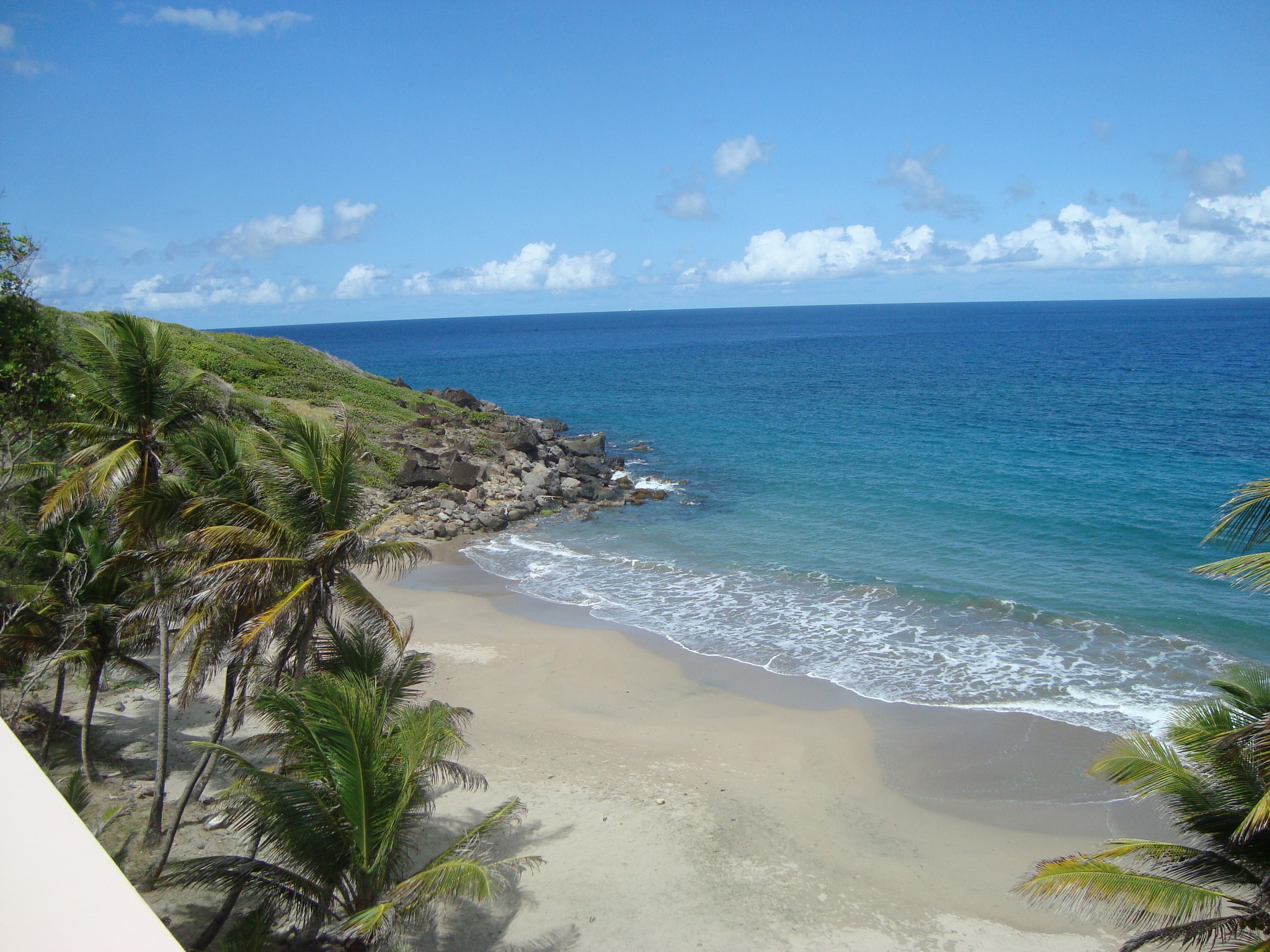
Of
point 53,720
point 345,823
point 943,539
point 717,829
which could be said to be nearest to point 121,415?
point 53,720

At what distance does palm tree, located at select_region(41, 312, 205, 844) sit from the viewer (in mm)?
12711

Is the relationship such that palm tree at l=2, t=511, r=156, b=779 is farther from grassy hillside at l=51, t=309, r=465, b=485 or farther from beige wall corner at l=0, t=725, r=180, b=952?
grassy hillside at l=51, t=309, r=465, b=485

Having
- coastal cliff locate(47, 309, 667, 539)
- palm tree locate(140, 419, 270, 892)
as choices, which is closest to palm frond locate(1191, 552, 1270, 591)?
palm tree locate(140, 419, 270, 892)

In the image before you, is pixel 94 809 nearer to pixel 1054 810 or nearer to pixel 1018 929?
pixel 1018 929

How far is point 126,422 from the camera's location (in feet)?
44.1

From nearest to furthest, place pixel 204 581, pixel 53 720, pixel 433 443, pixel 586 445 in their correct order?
pixel 204 581, pixel 53 720, pixel 433 443, pixel 586 445

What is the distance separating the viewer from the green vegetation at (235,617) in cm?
909

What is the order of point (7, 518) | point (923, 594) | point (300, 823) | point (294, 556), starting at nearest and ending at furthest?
1. point (300, 823)
2. point (294, 556)
3. point (7, 518)
4. point (923, 594)

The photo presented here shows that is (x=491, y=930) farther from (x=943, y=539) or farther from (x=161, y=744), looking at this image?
(x=943, y=539)

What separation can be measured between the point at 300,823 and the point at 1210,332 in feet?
514

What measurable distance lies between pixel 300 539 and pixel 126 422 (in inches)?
178

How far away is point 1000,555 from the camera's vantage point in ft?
94.2

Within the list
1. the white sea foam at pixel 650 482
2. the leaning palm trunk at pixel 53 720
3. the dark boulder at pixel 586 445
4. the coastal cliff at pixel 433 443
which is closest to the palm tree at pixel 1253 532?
the leaning palm trunk at pixel 53 720

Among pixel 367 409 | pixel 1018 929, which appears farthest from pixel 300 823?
pixel 367 409
